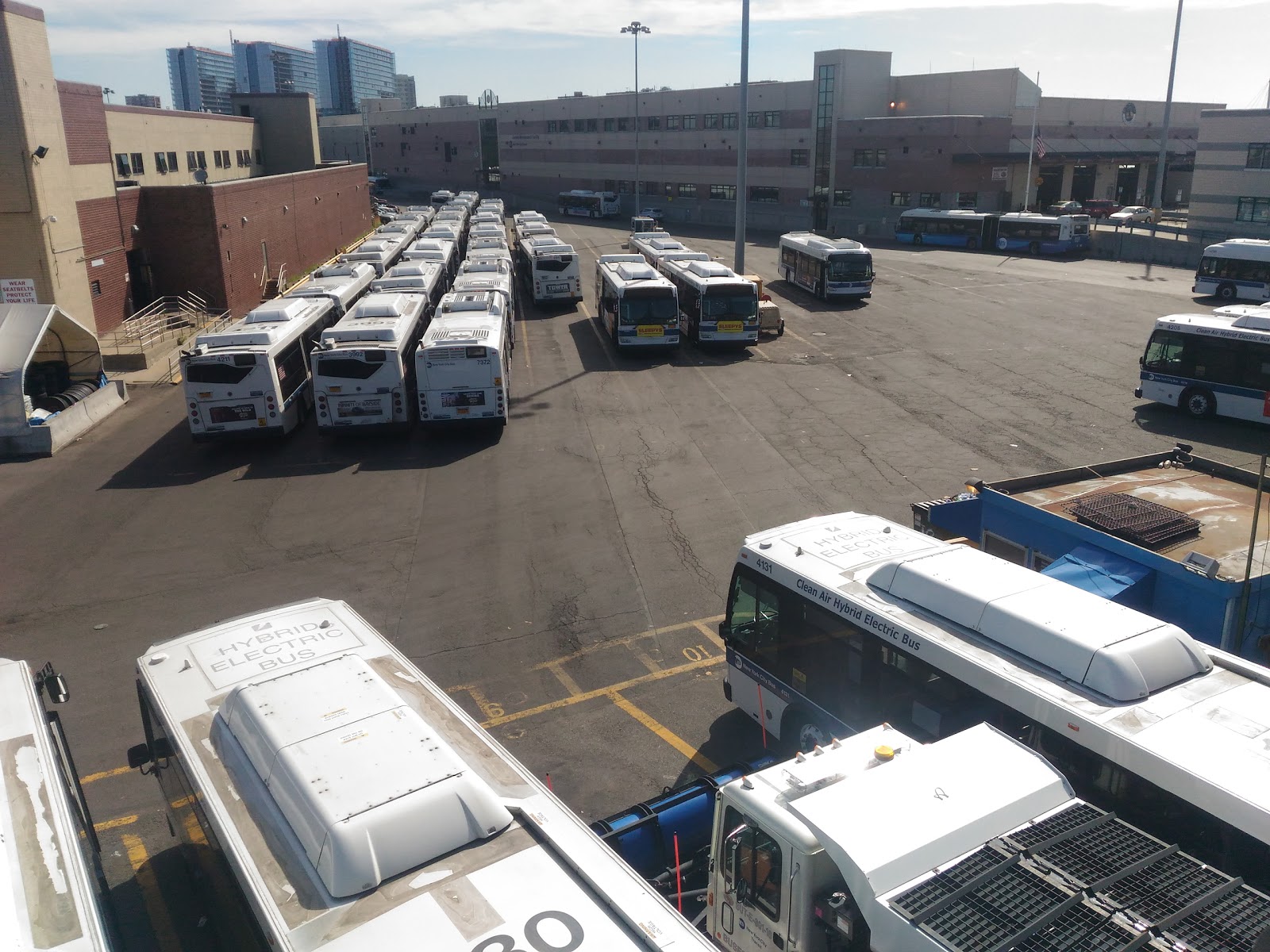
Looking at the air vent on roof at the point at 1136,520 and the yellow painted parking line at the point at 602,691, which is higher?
the air vent on roof at the point at 1136,520

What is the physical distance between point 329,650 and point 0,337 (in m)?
20.1

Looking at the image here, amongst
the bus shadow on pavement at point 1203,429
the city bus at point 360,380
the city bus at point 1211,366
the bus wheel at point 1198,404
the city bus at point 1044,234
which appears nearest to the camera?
the bus shadow on pavement at point 1203,429

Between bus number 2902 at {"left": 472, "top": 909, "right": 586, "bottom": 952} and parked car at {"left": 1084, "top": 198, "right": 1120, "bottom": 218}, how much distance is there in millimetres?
76714

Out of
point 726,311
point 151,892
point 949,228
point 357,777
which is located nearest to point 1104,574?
point 357,777

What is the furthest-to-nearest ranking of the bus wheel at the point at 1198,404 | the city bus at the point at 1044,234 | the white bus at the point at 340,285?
1. the city bus at the point at 1044,234
2. the white bus at the point at 340,285
3. the bus wheel at the point at 1198,404

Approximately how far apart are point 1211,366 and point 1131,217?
4406 cm

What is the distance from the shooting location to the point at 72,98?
106 ft

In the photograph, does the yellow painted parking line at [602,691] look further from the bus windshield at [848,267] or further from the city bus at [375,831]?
the bus windshield at [848,267]

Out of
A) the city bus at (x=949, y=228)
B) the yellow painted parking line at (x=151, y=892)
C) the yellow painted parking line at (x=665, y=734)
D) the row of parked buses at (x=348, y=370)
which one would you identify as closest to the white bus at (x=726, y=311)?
the row of parked buses at (x=348, y=370)

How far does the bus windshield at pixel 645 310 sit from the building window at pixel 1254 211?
4141 centimetres

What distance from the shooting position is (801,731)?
398 inches

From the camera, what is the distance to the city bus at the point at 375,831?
5031 millimetres

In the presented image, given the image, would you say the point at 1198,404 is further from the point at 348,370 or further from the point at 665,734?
the point at 348,370

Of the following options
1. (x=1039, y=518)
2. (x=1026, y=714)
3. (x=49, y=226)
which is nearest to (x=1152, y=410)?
(x=1039, y=518)
